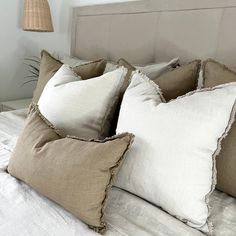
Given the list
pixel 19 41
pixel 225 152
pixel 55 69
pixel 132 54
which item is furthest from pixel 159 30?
pixel 19 41

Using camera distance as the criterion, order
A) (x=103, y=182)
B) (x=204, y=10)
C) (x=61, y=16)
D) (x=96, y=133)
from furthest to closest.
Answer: (x=61, y=16) → (x=204, y=10) → (x=96, y=133) → (x=103, y=182)

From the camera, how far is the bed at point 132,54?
81cm

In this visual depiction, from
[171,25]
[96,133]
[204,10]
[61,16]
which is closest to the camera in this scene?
[96,133]

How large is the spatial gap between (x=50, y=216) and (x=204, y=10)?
1203 millimetres

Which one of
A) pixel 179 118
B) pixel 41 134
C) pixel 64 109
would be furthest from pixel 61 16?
pixel 179 118

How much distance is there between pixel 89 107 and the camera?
1.12 m

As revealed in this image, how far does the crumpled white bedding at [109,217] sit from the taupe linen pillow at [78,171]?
0.04 metres

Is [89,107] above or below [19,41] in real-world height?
below

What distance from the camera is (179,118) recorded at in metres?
0.85

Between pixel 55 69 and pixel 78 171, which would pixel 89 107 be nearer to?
pixel 78 171

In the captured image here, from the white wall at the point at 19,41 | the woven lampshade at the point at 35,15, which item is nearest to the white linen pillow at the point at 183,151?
the woven lampshade at the point at 35,15

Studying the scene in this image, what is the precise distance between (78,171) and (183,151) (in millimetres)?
305

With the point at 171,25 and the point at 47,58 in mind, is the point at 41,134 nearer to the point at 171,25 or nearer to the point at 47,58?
the point at 47,58

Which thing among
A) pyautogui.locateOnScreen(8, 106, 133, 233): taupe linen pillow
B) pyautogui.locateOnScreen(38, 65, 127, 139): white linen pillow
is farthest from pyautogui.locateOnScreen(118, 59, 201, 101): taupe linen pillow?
pyautogui.locateOnScreen(8, 106, 133, 233): taupe linen pillow
